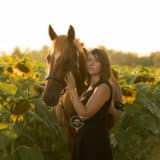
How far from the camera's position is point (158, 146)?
910 cm

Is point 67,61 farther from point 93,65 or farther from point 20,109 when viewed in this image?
point 20,109

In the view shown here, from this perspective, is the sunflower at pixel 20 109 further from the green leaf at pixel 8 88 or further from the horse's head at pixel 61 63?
the horse's head at pixel 61 63

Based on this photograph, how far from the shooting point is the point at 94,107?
202 inches

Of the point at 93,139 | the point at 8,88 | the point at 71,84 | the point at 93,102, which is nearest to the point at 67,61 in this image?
the point at 71,84

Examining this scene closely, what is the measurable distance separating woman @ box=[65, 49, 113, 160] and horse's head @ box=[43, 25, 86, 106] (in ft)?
0.31

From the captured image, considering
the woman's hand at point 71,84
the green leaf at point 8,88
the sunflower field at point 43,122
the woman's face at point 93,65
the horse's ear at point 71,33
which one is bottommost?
the sunflower field at point 43,122

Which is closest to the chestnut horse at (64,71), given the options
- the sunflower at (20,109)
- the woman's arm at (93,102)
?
the woman's arm at (93,102)

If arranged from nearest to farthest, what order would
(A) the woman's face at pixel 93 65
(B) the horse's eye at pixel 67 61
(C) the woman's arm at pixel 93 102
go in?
(C) the woman's arm at pixel 93 102 → (A) the woman's face at pixel 93 65 → (B) the horse's eye at pixel 67 61

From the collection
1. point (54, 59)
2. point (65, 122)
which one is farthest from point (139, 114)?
point (54, 59)

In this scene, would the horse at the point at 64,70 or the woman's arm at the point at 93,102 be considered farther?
the horse at the point at 64,70

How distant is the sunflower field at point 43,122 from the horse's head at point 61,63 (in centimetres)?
66

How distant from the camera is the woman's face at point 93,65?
523 centimetres

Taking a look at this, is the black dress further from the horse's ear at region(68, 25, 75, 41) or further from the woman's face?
the horse's ear at region(68, 25, 75, 41)

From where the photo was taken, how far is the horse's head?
530 centimetres
